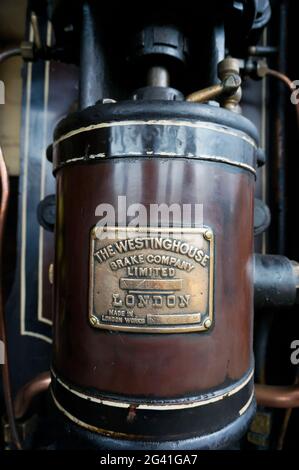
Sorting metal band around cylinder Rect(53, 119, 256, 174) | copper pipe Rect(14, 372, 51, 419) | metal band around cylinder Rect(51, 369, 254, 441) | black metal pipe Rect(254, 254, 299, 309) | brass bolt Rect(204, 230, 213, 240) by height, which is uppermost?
metal band around cylinder Rect(53, 119, 256, 174)

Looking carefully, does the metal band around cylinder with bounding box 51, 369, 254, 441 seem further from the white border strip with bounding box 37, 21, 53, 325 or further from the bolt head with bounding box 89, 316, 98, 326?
the white border strip with bounding box 37, 21, 53, 325

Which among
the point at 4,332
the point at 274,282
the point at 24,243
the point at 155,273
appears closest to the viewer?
the point at 155,273

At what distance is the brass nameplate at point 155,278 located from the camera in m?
0.49

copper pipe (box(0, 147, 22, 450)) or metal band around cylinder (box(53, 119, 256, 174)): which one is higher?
metal band around cylinder (box(53, 119, 256, 174))

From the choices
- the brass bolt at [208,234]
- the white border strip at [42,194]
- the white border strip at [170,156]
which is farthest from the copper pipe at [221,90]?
the white border strip at [42,194]

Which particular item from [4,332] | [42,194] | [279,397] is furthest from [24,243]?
[279,397]

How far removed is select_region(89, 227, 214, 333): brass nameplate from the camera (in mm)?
489

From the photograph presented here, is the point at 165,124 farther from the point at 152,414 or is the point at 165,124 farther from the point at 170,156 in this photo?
the point at 152,414

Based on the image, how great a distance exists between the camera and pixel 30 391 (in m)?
0.81

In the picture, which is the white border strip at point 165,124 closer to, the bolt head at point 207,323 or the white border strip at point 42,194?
the bolt head at point 207,323

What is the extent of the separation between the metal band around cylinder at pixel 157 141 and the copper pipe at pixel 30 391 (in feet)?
1.96

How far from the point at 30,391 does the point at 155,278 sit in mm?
565

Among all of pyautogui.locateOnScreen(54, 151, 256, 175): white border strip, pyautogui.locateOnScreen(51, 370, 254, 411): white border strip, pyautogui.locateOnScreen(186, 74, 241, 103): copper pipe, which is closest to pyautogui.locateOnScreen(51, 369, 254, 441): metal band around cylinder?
pyautogui.locateOnScreen(51, 370, 254, 411): white border strip

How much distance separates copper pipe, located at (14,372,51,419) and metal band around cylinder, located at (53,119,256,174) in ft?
1.96
